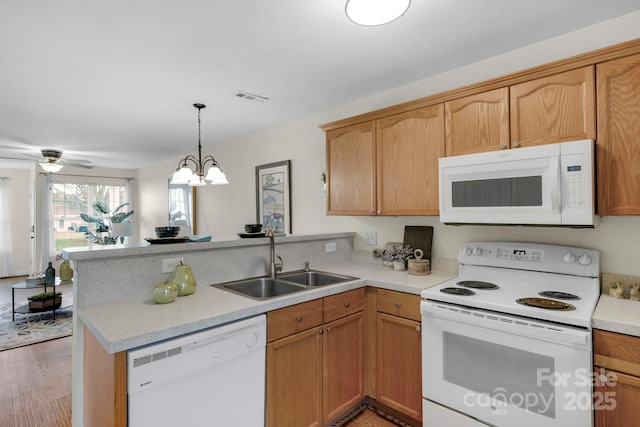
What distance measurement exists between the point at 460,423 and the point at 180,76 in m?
2.92

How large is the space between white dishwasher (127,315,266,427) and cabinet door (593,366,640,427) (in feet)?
4.90

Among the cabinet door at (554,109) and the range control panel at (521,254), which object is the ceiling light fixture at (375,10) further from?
the range control panel at (521,254)

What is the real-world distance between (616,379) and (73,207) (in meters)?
8.52

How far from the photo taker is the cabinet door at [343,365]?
1985mm

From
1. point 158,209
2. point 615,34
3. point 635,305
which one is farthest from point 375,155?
point 158,209

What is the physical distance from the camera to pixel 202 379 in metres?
1.41

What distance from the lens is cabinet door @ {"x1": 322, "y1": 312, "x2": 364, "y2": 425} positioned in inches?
78.2

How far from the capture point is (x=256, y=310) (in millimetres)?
1621

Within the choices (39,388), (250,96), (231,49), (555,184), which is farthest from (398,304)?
(39,388)

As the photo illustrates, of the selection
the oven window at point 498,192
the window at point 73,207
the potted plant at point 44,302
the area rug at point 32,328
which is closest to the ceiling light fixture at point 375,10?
the oven window at point 498,192

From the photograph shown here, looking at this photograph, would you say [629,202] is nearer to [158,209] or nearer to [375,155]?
[375,155]

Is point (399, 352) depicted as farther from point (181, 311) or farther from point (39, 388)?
point (39, 388)

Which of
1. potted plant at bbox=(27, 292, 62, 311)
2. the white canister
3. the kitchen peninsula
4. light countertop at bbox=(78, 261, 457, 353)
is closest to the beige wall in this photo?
the white canister

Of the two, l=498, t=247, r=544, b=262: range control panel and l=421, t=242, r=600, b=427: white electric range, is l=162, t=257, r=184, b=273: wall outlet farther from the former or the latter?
l=498, t=247, r=544, b=262: range control panel
